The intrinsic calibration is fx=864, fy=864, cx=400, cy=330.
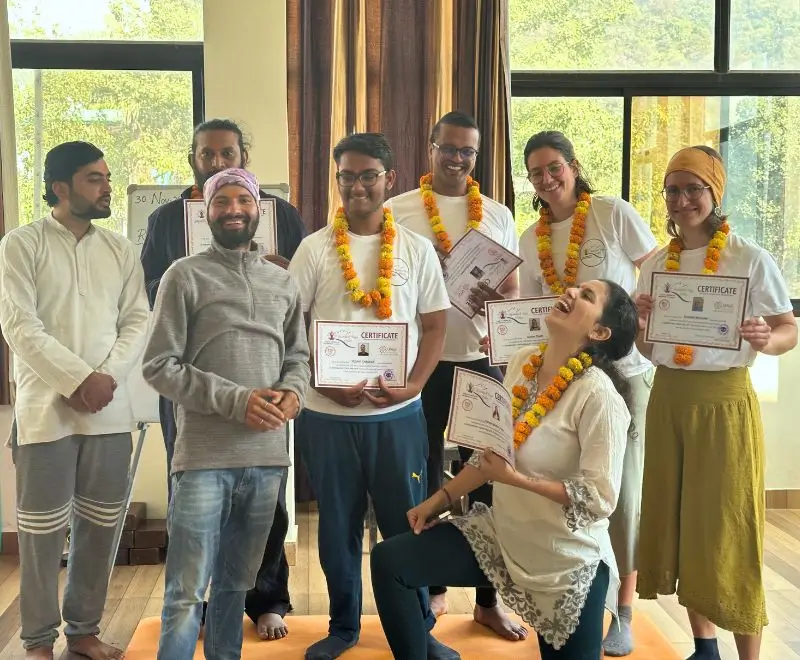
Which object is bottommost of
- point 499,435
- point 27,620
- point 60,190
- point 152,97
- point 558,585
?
point 27,620

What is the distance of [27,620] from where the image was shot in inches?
111

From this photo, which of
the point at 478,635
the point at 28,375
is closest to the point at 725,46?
the point at 478,635

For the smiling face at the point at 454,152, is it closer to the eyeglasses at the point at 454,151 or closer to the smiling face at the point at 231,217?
the eyeglasses at the point at 454,151

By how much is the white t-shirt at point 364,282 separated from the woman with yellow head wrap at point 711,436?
2.29 ft

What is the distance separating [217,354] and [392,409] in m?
0.63

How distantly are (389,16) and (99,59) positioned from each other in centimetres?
150

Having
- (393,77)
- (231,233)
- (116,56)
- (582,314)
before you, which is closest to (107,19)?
(116,56)

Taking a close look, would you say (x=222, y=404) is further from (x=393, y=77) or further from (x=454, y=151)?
(x=393, y=77)

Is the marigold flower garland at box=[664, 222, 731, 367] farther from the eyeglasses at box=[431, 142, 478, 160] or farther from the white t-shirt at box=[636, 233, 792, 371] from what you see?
the eyeglasses at box=[431, 142, 478, 160]

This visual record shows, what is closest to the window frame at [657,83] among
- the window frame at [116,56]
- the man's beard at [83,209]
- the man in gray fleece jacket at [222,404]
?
the window frame at [116,56]

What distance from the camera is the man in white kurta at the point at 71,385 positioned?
2.75 meters

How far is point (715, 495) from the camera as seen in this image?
8.75 ft

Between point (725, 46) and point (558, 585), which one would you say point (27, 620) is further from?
point (725, 46)

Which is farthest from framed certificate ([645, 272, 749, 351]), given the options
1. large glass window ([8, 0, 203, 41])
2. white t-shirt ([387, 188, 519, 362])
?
large glass window ([8, 0, 203, 41])
